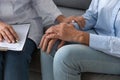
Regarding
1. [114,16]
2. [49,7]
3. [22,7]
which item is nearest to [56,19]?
[49,7]

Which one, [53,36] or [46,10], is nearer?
[53,36]

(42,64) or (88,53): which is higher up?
(88,53)

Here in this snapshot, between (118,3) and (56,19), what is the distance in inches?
14.1

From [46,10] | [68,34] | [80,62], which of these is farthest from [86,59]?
[46,10]

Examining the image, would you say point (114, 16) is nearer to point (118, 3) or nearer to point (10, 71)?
point (118, 3)

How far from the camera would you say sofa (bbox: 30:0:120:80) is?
122cm

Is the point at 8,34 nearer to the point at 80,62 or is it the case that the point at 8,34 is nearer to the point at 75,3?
the point at 80,62

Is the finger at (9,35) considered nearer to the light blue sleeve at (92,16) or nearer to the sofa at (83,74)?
the sofa at (83,74)

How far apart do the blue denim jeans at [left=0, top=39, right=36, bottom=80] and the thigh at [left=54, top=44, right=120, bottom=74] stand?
0.18m

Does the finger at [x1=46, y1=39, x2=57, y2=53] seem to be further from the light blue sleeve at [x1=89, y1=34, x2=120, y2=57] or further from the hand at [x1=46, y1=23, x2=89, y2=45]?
the light blue sleeve at [x1=89, y1=34, x2=120, y2=57]

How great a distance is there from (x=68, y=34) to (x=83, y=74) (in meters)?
0.20

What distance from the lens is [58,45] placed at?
4.19ft

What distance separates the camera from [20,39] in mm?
1281

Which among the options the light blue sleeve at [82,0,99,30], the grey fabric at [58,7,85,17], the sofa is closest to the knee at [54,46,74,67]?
the sofa
